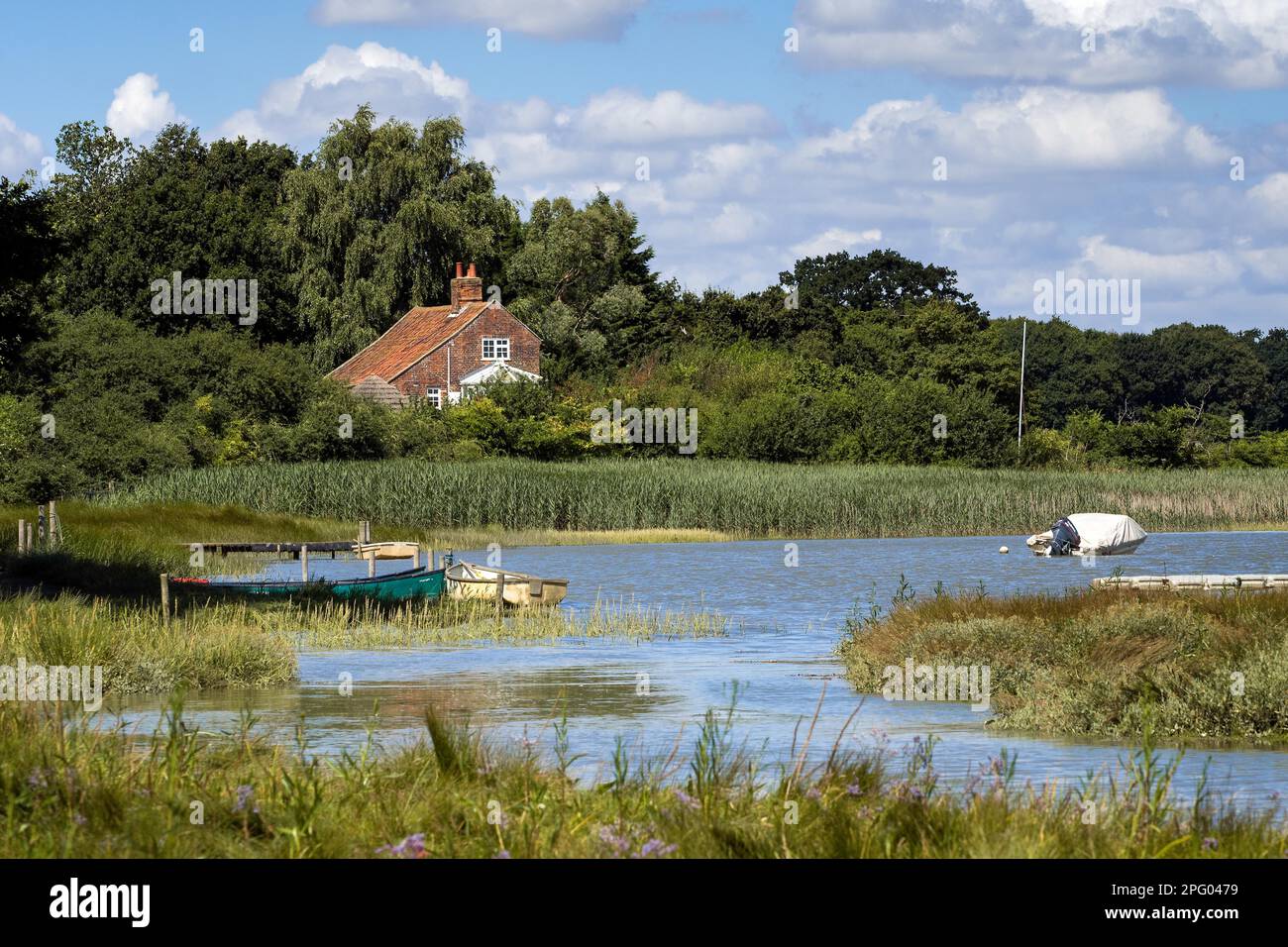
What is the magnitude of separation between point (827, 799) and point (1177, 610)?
10358 mm

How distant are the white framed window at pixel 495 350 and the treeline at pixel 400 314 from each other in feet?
9.81

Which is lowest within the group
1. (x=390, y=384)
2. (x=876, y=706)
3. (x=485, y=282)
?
(x=876, y=706)

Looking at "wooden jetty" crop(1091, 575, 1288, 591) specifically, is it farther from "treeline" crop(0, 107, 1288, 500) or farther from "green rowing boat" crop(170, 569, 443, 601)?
"treeline" crop(0, 107, 1288, 500)

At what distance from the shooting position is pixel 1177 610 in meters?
19.0

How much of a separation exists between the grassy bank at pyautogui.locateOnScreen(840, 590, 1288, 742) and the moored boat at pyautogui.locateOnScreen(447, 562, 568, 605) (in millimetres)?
12151

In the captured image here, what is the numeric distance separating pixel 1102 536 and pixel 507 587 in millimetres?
27029

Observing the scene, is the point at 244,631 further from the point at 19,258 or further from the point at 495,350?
the point at 495,350

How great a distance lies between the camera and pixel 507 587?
111 ft

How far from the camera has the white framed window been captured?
83.3 m

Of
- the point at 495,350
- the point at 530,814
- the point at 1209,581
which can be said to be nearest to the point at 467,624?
the point at 1209,581

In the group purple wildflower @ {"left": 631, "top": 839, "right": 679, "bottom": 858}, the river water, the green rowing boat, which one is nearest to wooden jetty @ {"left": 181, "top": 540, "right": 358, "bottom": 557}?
the river water

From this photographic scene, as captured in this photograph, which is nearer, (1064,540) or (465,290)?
(1064,540)
